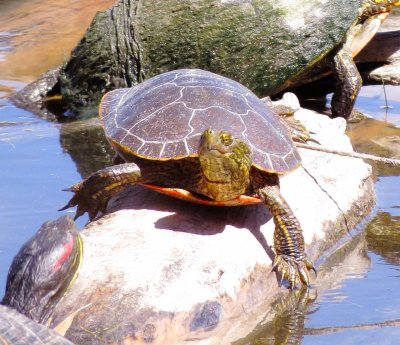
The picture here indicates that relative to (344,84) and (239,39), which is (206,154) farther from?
(239,39)

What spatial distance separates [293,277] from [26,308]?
1274 millimetres

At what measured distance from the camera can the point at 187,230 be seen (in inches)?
159

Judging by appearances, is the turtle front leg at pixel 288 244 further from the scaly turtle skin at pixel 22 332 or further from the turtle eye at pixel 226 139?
the scaly turtle skin at pixel 22 332

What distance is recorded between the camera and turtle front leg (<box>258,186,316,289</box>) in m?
4.07

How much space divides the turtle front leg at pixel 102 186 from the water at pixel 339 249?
1.22ft

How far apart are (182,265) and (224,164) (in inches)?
19.7

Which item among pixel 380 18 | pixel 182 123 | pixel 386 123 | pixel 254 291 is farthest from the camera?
pixel 380 18

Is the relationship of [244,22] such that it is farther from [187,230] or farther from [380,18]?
[187,230]

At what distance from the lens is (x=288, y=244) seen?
407 cm

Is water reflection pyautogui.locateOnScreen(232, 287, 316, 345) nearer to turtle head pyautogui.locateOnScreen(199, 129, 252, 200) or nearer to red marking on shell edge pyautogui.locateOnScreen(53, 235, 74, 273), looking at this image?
turtle head pyautogui.locateOnScreen(199, 129, 252, 200)

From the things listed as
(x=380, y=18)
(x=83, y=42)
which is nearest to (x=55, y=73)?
(x=83, y=42)

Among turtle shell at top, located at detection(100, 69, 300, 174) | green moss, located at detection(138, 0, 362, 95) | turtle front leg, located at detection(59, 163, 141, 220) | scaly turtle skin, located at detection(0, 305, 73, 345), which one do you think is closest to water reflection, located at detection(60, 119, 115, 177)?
green moss, located at detection(138, 0, 362, 95)

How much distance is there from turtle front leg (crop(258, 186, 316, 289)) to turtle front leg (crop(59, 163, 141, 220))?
27.2 inches

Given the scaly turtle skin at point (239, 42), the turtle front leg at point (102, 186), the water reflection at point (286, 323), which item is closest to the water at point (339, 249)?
the water reflection at point (286, 323)
